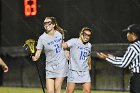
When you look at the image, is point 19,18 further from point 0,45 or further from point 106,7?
point 106,7

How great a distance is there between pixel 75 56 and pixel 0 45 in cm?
1055

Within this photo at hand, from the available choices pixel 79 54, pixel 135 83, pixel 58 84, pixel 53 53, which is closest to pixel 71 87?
pixel 58 84

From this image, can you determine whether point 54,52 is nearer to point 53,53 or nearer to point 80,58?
point 53,53

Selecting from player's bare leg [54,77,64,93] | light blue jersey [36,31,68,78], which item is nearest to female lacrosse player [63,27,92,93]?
light blue jersey [36,31,68,78]

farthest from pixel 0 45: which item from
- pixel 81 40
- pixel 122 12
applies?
pixel 81 40

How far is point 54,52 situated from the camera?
12.1 m

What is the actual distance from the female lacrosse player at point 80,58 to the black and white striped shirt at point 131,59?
289 centimetres

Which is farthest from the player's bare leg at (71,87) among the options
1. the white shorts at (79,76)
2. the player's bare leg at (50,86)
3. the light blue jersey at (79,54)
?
the player's bare leg at (50,86)

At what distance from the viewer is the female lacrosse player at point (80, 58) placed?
12.5 m

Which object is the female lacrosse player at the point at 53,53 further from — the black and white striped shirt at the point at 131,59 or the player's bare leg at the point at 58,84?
the black and white striped shirt at the point at 131,59

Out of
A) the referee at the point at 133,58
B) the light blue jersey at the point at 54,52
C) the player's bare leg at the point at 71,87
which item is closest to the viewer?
the referee at the point at 133,58

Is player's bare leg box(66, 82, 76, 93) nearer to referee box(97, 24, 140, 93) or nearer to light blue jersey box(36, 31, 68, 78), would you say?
light blue jersey box(36, 31, 68, 78)

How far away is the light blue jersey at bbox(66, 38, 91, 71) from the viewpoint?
12523mm

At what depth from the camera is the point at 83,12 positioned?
20.1m
